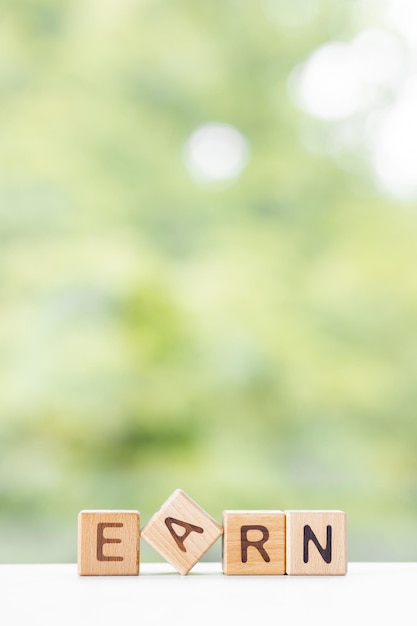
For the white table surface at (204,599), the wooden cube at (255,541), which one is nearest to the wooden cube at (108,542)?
the white table surface at (204,599)

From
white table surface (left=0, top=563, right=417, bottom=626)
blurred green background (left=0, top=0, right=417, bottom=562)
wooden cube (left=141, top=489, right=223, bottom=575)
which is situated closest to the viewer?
white table surface (left=0, top=563, right=417, bottom=626)

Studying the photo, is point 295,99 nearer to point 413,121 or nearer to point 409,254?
point 413,121

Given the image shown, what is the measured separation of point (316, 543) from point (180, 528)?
0.71ft

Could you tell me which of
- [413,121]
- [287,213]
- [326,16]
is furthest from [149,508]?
[326,16]

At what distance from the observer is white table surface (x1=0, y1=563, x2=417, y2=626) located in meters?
0.98

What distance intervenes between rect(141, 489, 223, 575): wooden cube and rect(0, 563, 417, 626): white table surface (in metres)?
0.05

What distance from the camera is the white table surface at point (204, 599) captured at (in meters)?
0.98

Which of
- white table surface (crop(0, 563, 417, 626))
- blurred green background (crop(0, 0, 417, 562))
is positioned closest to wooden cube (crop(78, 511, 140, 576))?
white table surface (crop(0, 563, 417, 626))

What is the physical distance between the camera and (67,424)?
1631 millimetres

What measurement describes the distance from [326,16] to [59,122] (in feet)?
2.02

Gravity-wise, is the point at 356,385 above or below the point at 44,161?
below

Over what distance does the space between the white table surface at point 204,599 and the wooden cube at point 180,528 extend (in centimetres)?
5

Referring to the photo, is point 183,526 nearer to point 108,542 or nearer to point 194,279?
point 108,542

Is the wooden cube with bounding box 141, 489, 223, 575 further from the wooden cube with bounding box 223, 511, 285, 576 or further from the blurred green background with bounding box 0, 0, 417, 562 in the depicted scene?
the blurred green background with bounding box 0, 0, 417, 562
